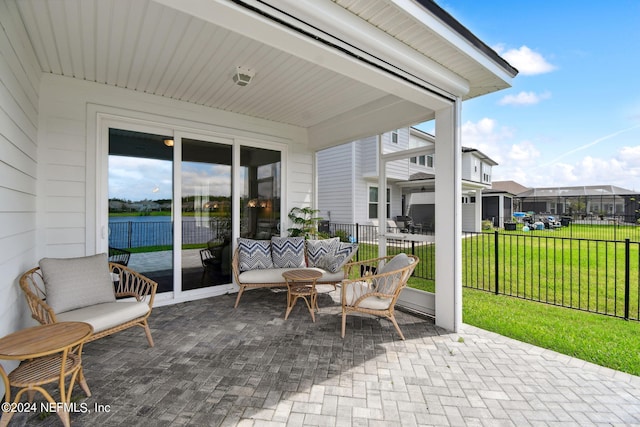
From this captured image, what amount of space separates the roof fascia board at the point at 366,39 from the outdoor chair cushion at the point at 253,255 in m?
3.10

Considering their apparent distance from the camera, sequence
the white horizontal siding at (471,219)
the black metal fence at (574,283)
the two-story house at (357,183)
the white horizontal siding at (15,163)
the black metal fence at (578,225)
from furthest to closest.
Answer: the black metal fence at (578,225), the white horizontal siding at (471,219), the two-story house at (357,183), the black metal fence at (574,283), the white horizontal siding at (15,163)

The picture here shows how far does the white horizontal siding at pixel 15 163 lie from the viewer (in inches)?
76.2

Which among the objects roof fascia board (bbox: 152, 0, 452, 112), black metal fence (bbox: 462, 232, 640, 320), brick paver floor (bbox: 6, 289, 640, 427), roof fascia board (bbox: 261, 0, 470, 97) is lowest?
brick paver floor (bbox: 6, 289, 640, 427)

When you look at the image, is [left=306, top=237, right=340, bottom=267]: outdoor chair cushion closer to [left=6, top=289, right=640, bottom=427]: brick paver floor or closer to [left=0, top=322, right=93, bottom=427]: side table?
[left=6, top=289, right=640, bottom=427]: brick paver floor

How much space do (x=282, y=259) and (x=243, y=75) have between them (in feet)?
8.70

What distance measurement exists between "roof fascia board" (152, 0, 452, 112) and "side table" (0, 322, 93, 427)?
2098 mm

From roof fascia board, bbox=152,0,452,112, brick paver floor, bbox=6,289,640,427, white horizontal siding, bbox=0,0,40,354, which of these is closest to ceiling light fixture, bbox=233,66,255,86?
roof fascia board, bbox=152,0,452,112

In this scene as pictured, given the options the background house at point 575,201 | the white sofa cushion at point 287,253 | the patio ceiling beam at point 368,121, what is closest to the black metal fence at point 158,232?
the white sofa cushion at point 287,253

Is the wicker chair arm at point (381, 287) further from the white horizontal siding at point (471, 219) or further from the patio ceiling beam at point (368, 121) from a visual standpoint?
the white horizontal siding at point (471, 219)

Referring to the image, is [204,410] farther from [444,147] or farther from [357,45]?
[444,147]

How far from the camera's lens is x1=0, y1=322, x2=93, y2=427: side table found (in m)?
1.48

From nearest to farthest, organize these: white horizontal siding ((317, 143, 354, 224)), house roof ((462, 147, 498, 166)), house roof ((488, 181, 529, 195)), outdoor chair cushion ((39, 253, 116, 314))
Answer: outdoor chair cushion ((39, 253, 116, 314)) → white horizontal siding ((317, 143, 354, 224)) → house roof ((462, 147, 498, 166)) → house roof ((488, 181, 529, 195))

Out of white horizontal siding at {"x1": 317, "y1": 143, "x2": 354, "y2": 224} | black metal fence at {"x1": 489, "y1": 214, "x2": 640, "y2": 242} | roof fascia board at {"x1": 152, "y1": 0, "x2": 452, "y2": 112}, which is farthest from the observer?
black metal fence at {"x1": 489, "y1": 214, "x2": 640, "y2": 242}

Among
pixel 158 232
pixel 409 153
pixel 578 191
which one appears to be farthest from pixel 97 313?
pixel 578 191
